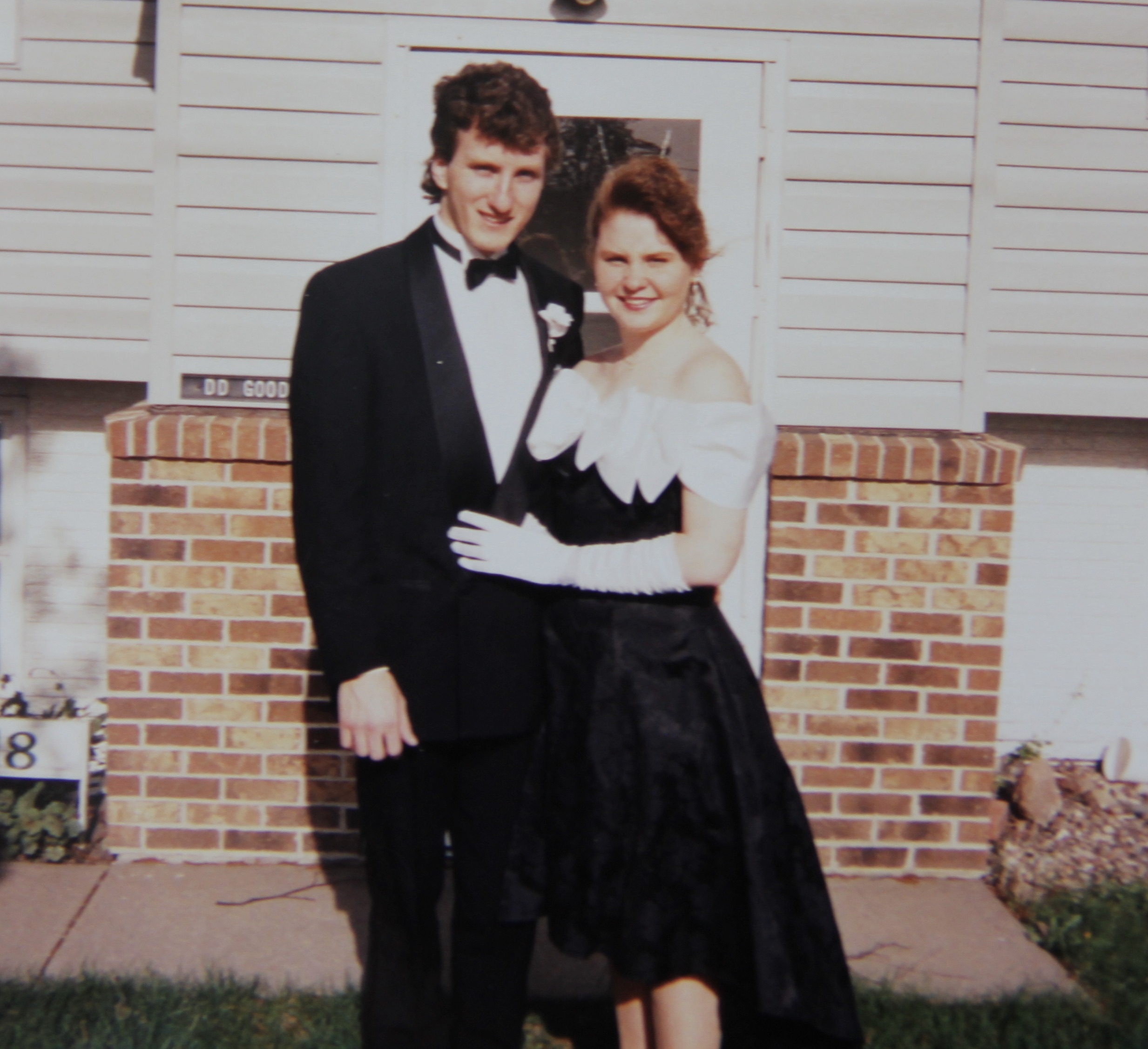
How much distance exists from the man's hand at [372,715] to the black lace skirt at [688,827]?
0.34 meters

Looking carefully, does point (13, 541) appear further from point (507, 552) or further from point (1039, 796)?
point (1039, 796)

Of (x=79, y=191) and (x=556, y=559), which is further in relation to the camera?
(x=79, y=191)

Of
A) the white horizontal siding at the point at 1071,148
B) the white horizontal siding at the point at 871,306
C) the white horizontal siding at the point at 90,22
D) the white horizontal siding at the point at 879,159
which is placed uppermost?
the white horizontal siding at the point at 90,22

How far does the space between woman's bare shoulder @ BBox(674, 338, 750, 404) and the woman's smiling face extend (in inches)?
4.9

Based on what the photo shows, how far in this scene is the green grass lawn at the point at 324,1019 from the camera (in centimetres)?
281

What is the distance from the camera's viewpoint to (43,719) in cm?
403

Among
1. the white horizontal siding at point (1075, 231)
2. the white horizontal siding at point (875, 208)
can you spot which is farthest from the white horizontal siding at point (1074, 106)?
the white horizontal siding at point (875, 208)

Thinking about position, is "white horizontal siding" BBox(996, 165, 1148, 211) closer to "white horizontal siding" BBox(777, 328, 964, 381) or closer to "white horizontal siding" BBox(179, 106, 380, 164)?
"white horizontal siding" BBox(777, 328, 964, 381)

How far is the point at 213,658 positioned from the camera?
3729 millimetres

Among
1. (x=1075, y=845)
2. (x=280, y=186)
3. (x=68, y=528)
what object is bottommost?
(x=1075, y=845)

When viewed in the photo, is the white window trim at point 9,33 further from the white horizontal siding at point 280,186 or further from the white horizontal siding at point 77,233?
the white horizontal siding at point 280,186

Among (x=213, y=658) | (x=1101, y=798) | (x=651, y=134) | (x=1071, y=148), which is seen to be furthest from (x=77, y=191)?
(x=1101, y=798)

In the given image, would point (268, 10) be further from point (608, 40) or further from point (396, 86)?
point (608, 40)

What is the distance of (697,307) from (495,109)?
64 centimetres
